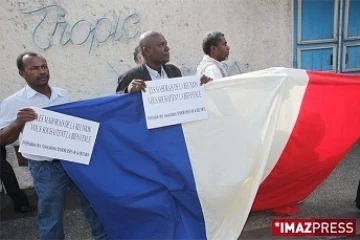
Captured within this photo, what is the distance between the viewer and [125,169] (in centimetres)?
262

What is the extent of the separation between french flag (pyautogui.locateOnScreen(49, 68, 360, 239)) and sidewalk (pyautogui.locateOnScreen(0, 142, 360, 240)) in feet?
1.70

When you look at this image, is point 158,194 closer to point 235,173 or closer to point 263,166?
point 235,173

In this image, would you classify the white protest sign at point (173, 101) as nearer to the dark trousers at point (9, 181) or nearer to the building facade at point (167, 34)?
the dark trousers at point (9, 181)

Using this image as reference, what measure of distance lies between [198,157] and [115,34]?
2396mm

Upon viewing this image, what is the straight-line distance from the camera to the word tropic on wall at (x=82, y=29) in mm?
4180

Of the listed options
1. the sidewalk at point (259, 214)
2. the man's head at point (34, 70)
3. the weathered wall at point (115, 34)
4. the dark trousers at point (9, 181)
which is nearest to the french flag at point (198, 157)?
the man's head at point (34, 70)

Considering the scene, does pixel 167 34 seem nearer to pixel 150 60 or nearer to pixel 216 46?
pixel 216 46

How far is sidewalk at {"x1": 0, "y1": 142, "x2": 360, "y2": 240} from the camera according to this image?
3261mm

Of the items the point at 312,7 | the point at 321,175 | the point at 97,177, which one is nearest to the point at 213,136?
the point at 97,177

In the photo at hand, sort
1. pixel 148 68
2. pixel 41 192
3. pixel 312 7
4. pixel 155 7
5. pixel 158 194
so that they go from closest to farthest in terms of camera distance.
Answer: pixel 41 192
pixel 158 194
pixel 148 68
pixel 155 7
pixel 312 7

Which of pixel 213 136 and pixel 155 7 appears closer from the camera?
pixel 213 136

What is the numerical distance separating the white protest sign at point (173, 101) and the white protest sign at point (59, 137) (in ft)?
1.35

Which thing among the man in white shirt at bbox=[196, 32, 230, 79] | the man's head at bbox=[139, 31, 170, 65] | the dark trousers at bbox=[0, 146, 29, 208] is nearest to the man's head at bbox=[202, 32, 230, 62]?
the man in white shirt at bbox=[196, 32, 230, 79]

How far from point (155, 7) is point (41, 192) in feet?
9.47
